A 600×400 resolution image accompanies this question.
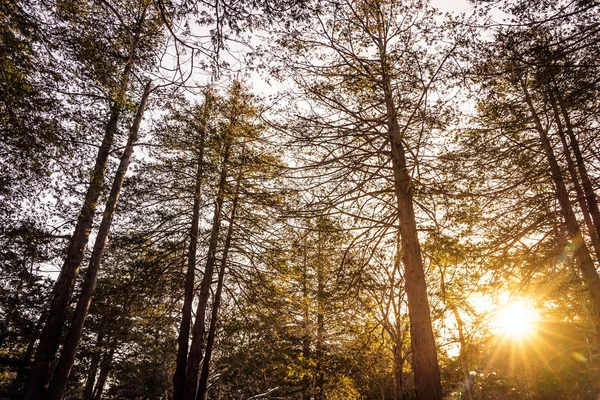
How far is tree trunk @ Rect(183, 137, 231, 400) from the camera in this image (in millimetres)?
8781

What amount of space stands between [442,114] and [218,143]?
17.2 ft

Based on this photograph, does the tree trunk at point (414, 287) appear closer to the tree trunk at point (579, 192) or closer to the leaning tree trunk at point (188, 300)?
the tree trunk at point (579, 192)

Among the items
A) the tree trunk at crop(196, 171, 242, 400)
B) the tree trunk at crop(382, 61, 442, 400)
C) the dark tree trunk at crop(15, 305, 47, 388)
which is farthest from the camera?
the dark tree trunk at crop(15, 305, 47, 388)

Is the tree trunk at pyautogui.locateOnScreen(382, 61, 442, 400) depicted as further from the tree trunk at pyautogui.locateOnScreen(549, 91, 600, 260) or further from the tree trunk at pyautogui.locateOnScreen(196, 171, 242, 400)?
the tree trunk at pyautogui.locateOnScreen(196, 171, 242, 400)

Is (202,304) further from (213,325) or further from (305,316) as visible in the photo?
(305,316)

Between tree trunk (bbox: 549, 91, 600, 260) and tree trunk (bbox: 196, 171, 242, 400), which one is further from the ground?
tree trunk (bbox: 549, 91, 600, 260)

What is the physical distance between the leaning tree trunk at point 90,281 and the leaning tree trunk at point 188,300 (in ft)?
6.69

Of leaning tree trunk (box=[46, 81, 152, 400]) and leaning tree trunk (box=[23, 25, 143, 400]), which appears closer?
leaning tree trunk (box=[23, 25, 143, 400])

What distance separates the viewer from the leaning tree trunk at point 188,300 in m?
8.80

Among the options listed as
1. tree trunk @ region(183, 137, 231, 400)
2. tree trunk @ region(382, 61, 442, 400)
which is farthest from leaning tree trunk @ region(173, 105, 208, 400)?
tree trunk @ region(382, 61, 442, 400)

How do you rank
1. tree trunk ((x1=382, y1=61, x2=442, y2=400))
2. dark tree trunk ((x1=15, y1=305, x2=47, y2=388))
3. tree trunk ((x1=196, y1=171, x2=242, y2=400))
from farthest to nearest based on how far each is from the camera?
dark tree trunk ((x1=15, y1=305, x2=47, y2=388)), tree trunk ((x1=196, y1=171, x2=242, y2=400)), tree trunk ((x1=382, y1=61, x2=442, y2=400))

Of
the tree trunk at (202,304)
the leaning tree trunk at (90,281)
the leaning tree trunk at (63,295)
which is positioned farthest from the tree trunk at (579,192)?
Result: the leaning tree trunk at (90,281)

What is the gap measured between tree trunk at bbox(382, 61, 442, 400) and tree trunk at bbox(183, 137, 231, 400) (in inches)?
166

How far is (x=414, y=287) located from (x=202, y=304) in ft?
22.0
